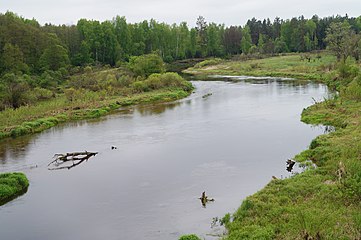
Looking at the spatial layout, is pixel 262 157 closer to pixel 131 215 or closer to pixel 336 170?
pixel 336 170

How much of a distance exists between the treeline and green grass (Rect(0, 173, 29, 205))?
139 feet

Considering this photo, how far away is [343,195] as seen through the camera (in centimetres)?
1353

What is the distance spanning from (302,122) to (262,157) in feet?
31.5

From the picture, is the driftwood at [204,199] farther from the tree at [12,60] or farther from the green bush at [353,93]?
the tree at [12,60]

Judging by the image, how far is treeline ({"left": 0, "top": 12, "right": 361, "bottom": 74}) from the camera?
2543 inches

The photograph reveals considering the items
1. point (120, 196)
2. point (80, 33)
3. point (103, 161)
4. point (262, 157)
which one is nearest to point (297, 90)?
point (262, 157)

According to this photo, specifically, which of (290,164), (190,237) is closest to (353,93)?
(290,164)

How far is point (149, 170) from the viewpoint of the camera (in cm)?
2073

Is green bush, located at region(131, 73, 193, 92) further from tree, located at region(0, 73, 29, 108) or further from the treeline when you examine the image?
the treeline

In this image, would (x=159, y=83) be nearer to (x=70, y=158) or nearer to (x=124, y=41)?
(x=70, y=158)

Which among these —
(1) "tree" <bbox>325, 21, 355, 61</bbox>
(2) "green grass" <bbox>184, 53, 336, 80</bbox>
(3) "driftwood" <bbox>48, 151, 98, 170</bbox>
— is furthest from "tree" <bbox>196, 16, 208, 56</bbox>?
(3) "driftwood" <bbox>48, 151, 98, 170</bbox>

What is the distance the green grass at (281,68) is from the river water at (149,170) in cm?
2923

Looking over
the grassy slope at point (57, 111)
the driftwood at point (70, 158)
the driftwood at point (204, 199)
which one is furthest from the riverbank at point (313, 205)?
the grassy slope at point (57, 111)

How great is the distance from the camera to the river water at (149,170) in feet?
48.7
